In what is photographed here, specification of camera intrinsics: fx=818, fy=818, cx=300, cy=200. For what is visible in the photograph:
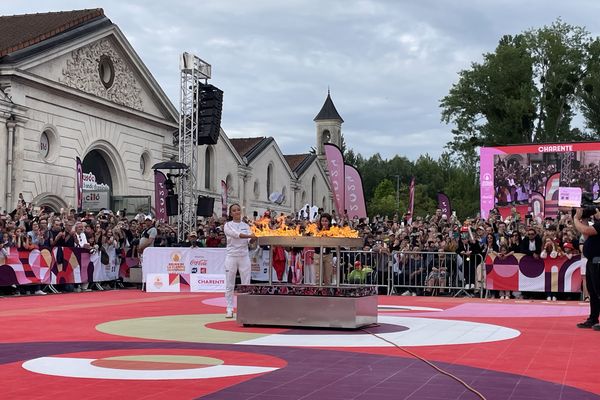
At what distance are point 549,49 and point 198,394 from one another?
216 ft

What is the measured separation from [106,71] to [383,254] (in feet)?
73.1

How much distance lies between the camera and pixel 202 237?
91.6ft

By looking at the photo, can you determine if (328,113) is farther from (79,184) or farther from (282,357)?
(282,357)

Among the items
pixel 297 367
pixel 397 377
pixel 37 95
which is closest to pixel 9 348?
pixel 297 367

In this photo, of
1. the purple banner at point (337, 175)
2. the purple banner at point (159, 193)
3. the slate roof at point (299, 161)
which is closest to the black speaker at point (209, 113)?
the purple banner at point (337, 175)

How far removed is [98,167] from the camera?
42125mm

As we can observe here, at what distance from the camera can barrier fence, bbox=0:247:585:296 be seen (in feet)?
73.8

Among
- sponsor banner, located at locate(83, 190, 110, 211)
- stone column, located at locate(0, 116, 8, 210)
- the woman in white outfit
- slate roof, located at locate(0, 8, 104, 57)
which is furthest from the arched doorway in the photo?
A: the woman in white outfit

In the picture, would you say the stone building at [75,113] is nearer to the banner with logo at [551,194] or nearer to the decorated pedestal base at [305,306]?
the banner with logo at [551,194]

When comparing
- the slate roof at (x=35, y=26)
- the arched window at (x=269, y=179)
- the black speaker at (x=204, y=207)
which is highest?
the slate roof at (x=35, y=26)

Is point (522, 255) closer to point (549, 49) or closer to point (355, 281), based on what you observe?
point (355, 281)

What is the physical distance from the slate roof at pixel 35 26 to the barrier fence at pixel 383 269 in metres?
14.2

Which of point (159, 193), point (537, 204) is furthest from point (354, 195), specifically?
point (537, 204)

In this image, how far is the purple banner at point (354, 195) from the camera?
33.1 m
